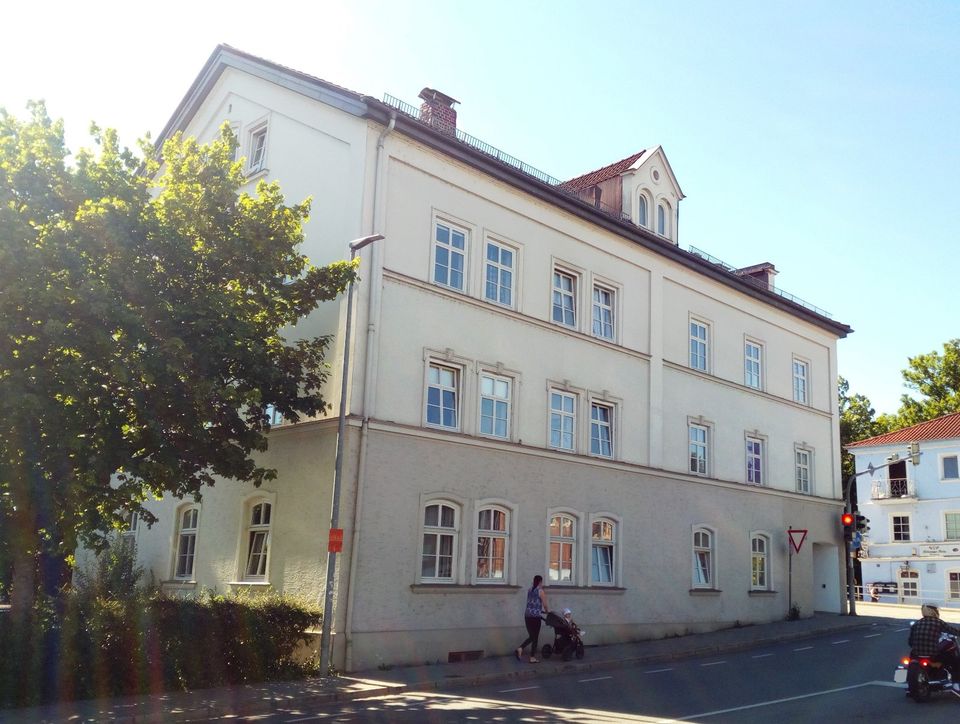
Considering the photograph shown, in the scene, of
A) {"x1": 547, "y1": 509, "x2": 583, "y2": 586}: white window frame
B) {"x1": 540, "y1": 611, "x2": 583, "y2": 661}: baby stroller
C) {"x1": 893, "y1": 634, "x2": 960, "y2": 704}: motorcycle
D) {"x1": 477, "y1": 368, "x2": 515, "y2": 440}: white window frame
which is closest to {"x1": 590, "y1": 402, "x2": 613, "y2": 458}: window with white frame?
{"x1": 547, "y1": 509, "x2": 583, "y2": 586}: white window frame

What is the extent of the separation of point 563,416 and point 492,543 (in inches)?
157

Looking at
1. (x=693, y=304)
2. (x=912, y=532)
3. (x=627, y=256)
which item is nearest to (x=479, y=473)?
(x=627, y=256)

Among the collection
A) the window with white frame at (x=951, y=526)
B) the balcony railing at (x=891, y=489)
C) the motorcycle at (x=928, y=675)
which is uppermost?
the balcony railing at (x=891, y=489)

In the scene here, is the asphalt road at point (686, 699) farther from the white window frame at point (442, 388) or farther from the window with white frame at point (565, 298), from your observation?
the window with white frame at point (565, 298)

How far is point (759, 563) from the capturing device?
1128 inches

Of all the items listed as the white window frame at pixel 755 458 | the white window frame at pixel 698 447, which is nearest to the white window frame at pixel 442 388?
the white window frame at pixel 698 447

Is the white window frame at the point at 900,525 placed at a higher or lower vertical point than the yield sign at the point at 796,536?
higher

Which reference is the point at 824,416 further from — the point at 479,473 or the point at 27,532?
the point at 27,532

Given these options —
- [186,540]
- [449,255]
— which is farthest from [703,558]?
[186,540]

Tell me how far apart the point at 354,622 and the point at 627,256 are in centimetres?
1285

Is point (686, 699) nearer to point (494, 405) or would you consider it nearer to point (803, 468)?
point (494, 405)

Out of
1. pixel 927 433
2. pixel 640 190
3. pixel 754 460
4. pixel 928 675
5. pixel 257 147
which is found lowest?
pixel 928 675

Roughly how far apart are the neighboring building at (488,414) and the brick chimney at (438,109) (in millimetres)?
67

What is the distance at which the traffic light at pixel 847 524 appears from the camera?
3039 cm
